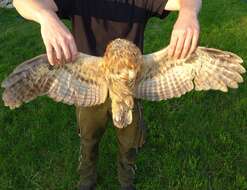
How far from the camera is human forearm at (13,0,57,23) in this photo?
325cm

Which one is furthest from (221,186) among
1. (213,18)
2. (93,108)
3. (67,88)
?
(213,18)

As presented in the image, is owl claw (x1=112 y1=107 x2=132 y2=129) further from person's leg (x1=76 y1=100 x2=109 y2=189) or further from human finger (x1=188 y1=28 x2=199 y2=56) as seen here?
human finger (x1=188 y1=28 x2=199 y2=56)

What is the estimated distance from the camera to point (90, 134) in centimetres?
461

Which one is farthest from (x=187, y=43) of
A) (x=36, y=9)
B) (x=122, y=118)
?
(x=36, y=9)

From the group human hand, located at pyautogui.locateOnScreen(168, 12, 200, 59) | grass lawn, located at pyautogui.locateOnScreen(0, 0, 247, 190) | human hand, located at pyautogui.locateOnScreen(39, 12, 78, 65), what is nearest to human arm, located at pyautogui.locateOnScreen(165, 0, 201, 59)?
human hand, located at pyautogui.locateOnScreen(168, 12, 200, 59)

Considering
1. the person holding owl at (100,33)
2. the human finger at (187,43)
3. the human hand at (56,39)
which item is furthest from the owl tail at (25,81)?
the human finger at (187,43)

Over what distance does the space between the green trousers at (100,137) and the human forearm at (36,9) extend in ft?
3.42

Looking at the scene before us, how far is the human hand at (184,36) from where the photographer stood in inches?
129

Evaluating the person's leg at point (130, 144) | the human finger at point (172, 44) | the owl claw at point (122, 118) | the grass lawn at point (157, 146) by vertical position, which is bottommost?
the grass lawn at point (157, 146)

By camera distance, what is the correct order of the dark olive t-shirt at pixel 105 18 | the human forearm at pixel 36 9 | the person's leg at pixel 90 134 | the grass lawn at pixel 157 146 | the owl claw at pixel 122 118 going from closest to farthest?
the human forearm at pixel 36 9
the owl claw at pixel 122 118
the dark olive t-shirt at pixel 105 18
the person's leg at pixel 90 134
the grass lawn at pixel 157 146

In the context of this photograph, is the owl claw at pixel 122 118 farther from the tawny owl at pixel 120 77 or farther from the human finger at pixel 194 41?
the human finger at pixel 194 41

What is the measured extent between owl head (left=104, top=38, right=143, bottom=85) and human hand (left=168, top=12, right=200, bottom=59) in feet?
0.82

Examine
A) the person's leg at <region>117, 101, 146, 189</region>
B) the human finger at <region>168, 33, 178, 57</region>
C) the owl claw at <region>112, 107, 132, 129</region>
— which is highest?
the human finger at <region>168, 33, 178, 57</region>

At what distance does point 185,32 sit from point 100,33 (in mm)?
1044
